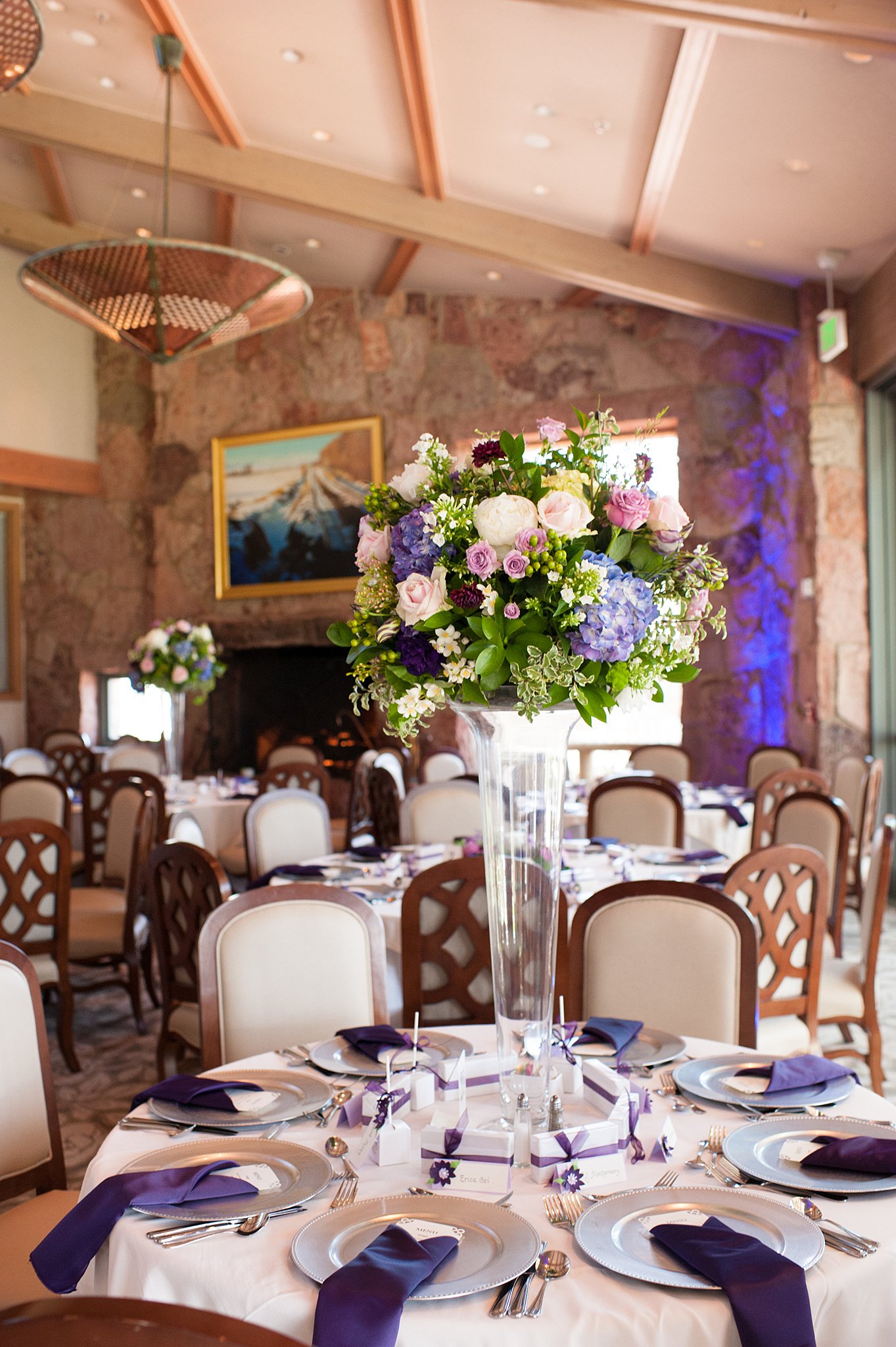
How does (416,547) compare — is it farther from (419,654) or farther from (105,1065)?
(105,1065)

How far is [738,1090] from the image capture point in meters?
1.79

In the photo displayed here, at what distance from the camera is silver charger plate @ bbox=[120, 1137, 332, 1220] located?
1382 millimetres

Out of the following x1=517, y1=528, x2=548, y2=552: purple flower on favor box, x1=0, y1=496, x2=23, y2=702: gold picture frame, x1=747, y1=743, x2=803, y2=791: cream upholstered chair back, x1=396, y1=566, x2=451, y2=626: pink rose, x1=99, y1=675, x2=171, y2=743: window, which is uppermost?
x1=0, y1=496, x2=23, y2=702: gold picture frame

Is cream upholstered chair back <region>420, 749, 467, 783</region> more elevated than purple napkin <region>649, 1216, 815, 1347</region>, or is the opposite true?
cream upholstered chair back <region>420, 749, 467, 783</region>

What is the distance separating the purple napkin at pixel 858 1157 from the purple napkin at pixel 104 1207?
0.74 metres

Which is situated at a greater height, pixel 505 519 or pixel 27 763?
pixel 505 519

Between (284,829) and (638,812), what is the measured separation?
61.9 inches


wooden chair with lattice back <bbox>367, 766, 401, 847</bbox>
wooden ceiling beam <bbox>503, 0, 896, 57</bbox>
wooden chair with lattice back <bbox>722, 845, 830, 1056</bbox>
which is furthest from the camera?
wooden chair with lattice back <bbox>367, 766, 401, 847</bbox>

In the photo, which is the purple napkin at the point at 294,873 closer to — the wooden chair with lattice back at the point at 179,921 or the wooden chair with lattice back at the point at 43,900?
the wooden chair with lattice back at the point at 179,921

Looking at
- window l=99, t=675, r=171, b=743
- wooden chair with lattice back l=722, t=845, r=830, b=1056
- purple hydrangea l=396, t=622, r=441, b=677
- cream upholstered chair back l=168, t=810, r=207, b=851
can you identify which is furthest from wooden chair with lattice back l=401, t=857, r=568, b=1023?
window l=99, t=675, r=171, b=743

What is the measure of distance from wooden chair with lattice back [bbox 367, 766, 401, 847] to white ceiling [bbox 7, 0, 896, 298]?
3.54 meters

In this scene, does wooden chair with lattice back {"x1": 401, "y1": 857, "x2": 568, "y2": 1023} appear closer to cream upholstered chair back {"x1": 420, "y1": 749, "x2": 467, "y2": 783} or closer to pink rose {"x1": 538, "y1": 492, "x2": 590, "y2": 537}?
pink rose {"x1": 538, "y1": 492, "x2": 590, "y2": 537}

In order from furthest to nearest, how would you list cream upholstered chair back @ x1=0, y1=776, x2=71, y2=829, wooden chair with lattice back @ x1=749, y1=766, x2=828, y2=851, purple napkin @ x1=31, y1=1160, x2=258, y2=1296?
1. cream upholstered chair back @ x1=0, y1=776, x2=71, y2=829
2. wooden chair with lattice back @ x1=749, y1=766, x2=828, y2=851
3. purple napkin @ x1=31, y1=1160, x2=258, y2=1296

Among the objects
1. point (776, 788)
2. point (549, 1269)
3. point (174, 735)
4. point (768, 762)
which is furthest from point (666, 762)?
point (549, 1269)
